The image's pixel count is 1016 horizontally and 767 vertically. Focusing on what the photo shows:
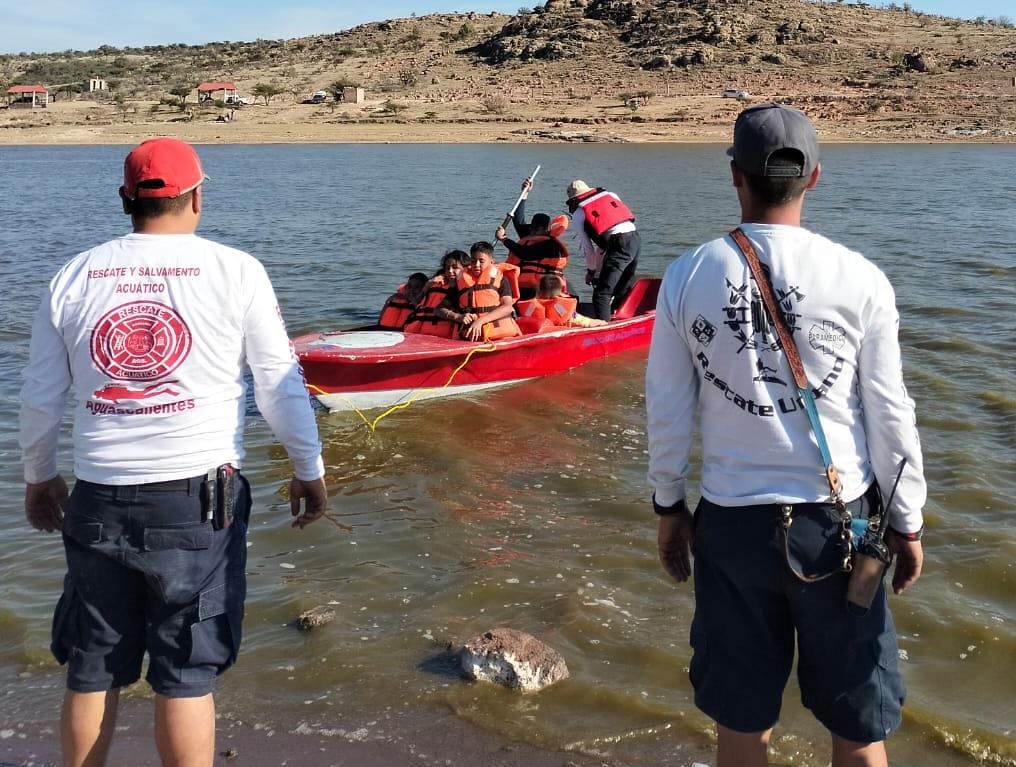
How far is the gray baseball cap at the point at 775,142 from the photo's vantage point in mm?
2438

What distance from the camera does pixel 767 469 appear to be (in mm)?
2461

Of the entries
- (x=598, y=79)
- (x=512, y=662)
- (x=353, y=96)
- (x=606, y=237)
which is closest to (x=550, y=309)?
(x=606, y=237)

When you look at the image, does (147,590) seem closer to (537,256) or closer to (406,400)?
(406,400)

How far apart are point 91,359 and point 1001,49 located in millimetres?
66147

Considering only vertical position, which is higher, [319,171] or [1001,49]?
[1001,49]

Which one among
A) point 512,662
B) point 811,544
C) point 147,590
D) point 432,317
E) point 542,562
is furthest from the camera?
point 432,317

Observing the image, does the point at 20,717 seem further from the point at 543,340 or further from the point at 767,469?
the point at 543,340

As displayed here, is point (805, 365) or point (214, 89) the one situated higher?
point (214, 89)

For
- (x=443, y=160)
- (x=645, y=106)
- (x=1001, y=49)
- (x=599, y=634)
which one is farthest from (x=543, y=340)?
(x=1001, y=49)

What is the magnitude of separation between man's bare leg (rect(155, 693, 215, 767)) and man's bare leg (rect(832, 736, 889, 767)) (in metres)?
1.64

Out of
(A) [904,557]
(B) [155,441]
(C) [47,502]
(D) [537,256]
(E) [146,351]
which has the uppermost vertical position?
(E) [146,351]

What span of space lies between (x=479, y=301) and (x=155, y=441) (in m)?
6.31

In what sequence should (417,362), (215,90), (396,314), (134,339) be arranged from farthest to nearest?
1. (215,90)
2. (396,314)
3. (417,362)
4. (134,339)

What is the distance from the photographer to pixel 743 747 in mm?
2549
